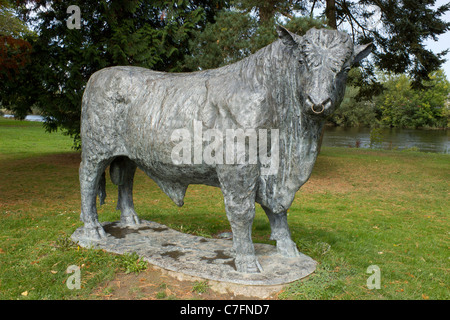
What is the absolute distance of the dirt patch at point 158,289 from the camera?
3217mm

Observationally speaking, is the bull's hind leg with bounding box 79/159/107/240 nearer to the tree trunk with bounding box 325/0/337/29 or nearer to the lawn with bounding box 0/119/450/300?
the lawn with bounding box 0/119/450/300

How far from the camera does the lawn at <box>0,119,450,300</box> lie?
3.57 meters

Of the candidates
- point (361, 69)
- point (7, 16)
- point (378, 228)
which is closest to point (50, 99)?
point (378, 228)

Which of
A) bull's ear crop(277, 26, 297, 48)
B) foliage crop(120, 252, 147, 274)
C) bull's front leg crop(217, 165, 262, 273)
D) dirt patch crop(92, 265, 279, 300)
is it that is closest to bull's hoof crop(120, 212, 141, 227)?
foliage crop(120, 252, 147, 274)

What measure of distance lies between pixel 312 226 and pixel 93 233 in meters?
3.55

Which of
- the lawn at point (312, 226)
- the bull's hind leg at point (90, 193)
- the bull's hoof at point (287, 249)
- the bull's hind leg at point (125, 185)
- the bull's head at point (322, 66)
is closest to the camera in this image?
the bull's head at point (322, 66)

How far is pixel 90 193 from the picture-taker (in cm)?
434

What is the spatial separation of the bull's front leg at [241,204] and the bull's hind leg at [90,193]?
178 centimetres

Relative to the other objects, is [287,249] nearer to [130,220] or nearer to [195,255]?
[195,255]

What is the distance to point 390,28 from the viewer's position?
11211 millimetres

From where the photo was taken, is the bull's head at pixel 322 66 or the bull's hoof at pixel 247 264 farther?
the bull's hoof at pixel 247 264

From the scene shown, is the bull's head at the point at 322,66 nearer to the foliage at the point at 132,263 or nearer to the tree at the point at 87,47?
the foliage at the point at 132,263

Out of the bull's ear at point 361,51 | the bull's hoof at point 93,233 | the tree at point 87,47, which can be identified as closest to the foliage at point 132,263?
the bull's hoof at point 93,233

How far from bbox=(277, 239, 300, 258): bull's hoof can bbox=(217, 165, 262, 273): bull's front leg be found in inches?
19.5
